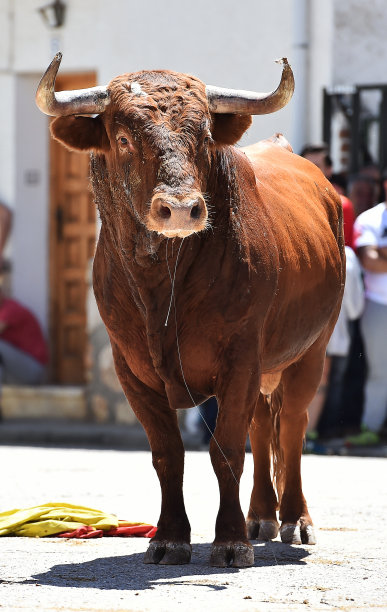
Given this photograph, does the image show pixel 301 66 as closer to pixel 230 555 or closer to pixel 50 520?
pixel 50 520

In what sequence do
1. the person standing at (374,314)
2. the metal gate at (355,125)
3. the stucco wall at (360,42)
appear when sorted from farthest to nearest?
the stucco wall at (360,42)
the metal gate at (355,125)
the person standing at (374,314)

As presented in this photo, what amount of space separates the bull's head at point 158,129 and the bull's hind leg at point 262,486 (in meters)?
1.71

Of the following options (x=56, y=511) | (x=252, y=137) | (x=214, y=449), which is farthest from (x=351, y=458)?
(x=214, y=449)

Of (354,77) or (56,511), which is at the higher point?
(354,77)

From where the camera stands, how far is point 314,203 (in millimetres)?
7848

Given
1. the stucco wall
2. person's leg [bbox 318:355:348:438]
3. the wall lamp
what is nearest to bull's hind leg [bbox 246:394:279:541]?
person's leg [bbox 318:355:348:438]

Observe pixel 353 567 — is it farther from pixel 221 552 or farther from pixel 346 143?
pixel 346 143

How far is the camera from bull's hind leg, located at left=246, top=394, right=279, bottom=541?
23.9 feet

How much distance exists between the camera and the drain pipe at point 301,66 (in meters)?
14.0

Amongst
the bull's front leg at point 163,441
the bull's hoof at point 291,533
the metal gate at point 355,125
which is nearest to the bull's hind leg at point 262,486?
the bull's hoof at point 291,533

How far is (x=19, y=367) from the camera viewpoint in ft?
48.5

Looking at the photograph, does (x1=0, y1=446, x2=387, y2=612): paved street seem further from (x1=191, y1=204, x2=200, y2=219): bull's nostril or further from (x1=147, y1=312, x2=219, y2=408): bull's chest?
(x1=191, y1=204, x2=200, y2=219): bull's nostril

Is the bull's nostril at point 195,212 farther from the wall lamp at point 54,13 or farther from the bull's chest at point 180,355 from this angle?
the wall lamp at point 54,13

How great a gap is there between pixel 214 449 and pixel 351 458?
18.0ft
